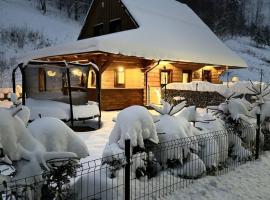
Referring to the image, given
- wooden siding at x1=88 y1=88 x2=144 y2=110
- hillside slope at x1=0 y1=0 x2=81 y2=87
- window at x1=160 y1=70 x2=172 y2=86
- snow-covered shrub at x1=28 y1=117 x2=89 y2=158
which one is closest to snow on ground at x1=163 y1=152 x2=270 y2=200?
snow-covered shrub at x1=28 y1=117 x2=89 y2=158

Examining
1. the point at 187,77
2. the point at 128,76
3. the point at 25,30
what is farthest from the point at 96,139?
the point at 25,30

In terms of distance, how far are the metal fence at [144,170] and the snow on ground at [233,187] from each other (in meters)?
0.19

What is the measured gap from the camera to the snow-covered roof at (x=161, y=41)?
14276 mm

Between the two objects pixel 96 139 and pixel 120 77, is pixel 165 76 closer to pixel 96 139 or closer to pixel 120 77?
pixel 120 77

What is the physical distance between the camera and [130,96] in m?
16.6

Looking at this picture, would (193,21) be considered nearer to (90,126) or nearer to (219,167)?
(90,126)

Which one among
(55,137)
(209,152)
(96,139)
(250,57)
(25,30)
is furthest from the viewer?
(250,57)

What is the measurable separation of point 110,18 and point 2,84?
9723 mm

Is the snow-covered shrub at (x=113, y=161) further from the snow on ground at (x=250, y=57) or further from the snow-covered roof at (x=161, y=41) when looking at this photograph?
the snow on ground at (x=250, y=57)

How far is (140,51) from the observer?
1495 cm

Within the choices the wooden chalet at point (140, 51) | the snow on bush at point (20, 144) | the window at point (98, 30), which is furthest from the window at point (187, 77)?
the snow on bush at point (20, 144)

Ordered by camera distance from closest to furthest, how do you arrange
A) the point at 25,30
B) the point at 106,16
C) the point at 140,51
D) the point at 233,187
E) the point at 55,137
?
the point at 55,137 < the point at 233,187 < the point at 140,51 < the point at 106,16 < the point at 25,30

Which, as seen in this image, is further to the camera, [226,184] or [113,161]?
[226,184]

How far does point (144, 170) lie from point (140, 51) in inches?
409
